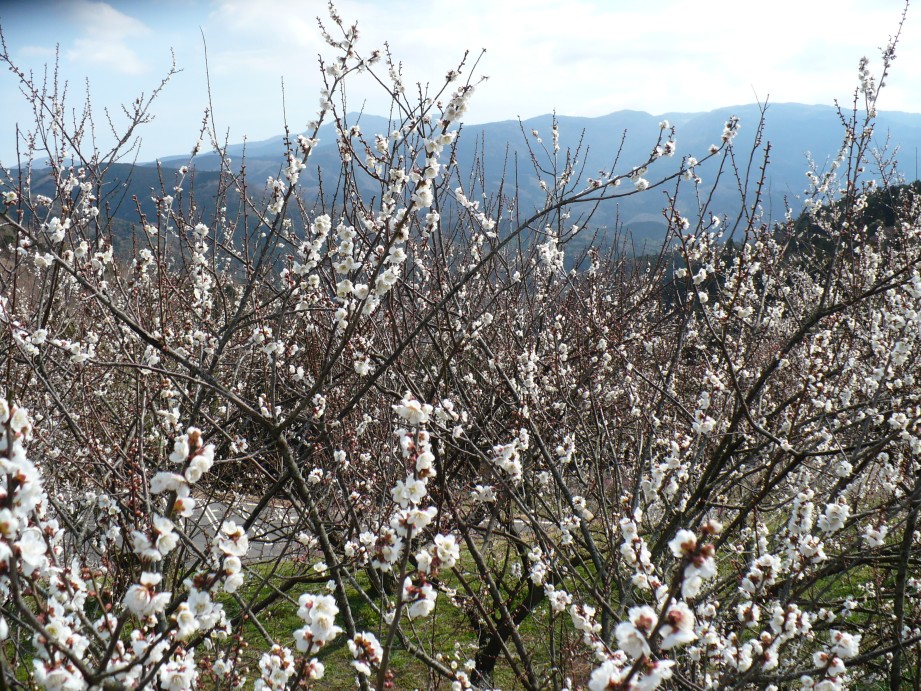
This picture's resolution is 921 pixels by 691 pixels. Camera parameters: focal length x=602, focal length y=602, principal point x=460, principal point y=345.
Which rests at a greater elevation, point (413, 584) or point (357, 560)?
point (413, 584)

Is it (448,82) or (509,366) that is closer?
(448,82)

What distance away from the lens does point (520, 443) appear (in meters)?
3.38

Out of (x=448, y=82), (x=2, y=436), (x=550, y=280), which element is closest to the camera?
(x=2, y=436)

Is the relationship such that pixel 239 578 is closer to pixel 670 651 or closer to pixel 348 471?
pixel 670 651

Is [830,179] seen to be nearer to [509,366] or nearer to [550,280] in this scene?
[550,280]

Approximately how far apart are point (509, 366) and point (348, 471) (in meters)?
1.79

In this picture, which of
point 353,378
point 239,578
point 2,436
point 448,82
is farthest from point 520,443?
point 353,378

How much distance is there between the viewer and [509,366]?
560cm

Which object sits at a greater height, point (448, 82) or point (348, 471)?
point (448, 82)

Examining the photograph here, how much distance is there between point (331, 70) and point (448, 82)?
80cm

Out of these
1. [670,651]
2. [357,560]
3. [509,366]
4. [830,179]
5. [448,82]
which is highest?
[448,82]

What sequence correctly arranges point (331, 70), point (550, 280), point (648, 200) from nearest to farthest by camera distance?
point (331, 70)
point (550, 280)
point (648, 200)

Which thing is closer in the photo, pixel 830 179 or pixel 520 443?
pixel 520 443

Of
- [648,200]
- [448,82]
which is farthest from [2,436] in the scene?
[648,200]
